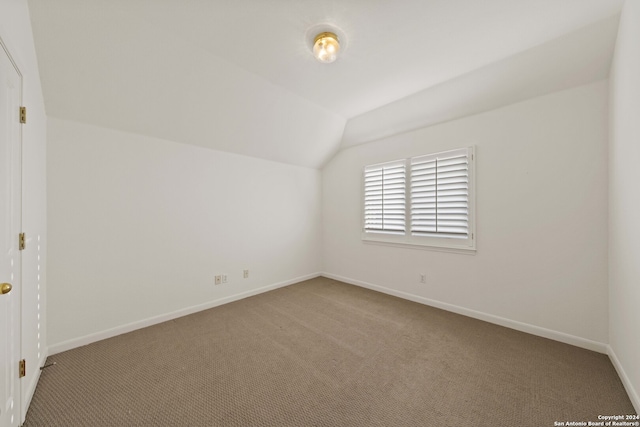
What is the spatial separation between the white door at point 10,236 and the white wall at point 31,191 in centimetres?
12

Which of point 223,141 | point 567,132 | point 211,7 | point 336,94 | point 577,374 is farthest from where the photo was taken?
point 223,141

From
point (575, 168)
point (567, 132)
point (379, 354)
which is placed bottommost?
point (379, 354)

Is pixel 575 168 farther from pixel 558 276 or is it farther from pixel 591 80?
pixel 558 276

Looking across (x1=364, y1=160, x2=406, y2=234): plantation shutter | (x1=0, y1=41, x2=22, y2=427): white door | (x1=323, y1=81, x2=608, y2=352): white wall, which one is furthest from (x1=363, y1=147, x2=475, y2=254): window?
(x1=0, y1=41, x2=22, y2=427): white door

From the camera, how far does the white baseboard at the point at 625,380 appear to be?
5.03 ft

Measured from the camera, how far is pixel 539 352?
2.21 metres

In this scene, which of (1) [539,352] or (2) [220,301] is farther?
(2) [220,301]

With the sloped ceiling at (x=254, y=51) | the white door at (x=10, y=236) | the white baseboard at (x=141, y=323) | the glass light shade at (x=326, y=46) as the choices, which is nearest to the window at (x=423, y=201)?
the sloped ceiling at (x=254, y=51)

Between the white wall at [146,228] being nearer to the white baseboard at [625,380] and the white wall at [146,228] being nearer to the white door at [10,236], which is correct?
the white door at [10,236]

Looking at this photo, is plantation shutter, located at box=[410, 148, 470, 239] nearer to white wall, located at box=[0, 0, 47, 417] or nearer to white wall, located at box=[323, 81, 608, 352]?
white wall, located at box=[323, 81, 608, 352]

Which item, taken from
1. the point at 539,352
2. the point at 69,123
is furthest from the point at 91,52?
the point at 539,352

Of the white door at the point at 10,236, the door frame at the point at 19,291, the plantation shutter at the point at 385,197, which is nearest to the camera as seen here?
the white door at the point at 10,236

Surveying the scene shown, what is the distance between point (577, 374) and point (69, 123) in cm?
488

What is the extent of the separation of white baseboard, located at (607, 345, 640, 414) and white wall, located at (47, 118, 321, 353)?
3.73 m
